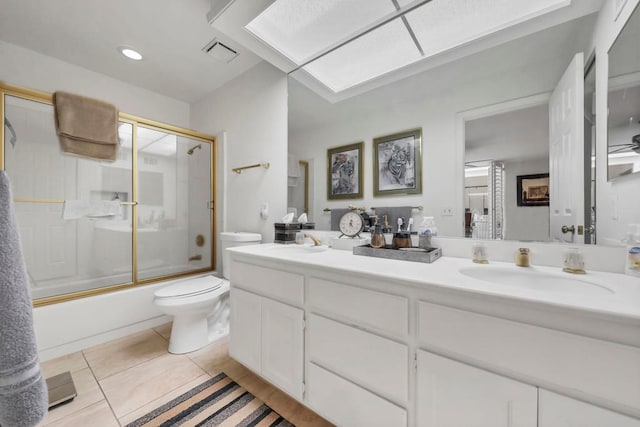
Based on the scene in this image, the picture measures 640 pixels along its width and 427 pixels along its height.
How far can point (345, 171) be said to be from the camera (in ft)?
5.25

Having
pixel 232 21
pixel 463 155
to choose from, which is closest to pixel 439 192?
pixel 463 155

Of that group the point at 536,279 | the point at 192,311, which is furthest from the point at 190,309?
A: the point at 536,279

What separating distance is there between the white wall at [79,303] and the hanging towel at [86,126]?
0.57 meters

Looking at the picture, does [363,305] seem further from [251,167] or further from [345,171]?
[251,167]

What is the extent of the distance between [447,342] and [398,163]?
0.94 meters

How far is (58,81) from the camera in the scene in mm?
2088

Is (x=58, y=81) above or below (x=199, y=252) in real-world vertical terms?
above

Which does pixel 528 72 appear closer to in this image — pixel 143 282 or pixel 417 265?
pixel 417 265

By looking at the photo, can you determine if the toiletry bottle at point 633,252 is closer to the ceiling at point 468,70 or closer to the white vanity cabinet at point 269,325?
the ceiling at point 468,70

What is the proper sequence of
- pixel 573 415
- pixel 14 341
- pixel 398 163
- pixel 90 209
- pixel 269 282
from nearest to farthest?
pixel 14 341 < pixel 573 415 < pixel 269 282 < pixel 398 163 < pixel 90 209

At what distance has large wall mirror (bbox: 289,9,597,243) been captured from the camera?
1.03 m

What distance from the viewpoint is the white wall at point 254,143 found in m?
2.01

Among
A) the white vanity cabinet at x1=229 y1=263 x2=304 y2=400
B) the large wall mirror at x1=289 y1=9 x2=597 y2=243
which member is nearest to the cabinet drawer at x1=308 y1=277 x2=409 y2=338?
the white vanity cabinet at x1=229 y1=263 x2=304 y2=400

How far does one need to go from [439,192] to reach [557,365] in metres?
0.83
